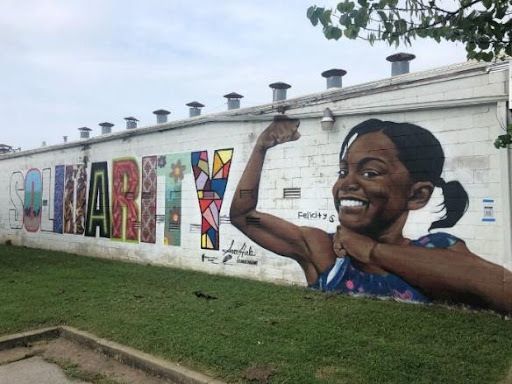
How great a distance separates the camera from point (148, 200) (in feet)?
38.5

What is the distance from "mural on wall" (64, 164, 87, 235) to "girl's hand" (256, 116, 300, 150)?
738 cm

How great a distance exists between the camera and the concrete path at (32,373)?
15.3ft

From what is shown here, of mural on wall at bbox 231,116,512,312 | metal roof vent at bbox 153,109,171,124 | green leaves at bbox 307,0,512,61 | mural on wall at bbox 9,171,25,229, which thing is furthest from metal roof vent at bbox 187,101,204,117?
green leaves at bbox 307,0,512,61

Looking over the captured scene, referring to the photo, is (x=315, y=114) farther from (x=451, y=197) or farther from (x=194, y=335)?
(x=194, y=335)

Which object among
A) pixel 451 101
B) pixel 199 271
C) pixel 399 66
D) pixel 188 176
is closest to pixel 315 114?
pixel 399 66

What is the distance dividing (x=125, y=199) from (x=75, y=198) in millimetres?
2951

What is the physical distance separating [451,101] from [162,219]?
23.6ft

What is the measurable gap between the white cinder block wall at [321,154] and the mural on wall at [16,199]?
17.4ft

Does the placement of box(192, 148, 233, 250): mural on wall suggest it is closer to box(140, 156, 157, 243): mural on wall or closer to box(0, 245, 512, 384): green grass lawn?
box(0, 245, 512, 384): green grass lawn

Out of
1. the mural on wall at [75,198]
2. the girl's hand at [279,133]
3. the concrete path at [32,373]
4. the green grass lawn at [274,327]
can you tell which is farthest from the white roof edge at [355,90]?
the concrete path at [32,373]

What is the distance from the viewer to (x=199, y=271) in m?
10.2

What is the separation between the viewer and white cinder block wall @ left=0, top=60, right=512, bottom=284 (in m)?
6.35

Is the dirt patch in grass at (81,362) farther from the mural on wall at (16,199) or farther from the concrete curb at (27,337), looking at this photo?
the mural on wall at (16,199)

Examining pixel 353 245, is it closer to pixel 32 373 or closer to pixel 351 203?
pixel 351 203
